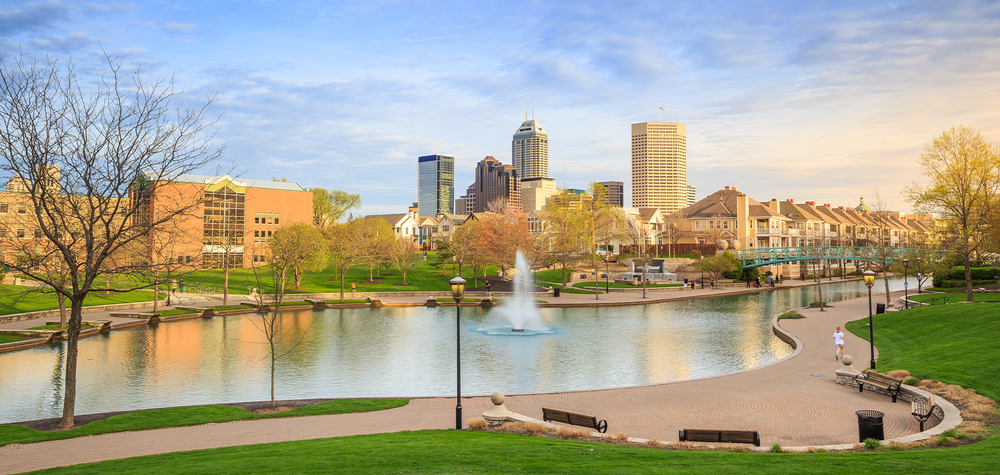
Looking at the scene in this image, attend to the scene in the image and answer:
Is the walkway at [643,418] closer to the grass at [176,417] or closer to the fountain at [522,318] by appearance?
the grass at [176,417]

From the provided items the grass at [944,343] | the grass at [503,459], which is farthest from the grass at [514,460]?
the grass at [944,343]

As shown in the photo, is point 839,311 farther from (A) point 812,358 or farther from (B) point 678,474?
(B) point 678,474

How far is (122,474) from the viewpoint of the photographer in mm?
10945

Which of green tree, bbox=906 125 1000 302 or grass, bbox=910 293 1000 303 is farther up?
green tree, bbox=906 125 1000 302

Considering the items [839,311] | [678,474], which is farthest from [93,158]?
[839,311]

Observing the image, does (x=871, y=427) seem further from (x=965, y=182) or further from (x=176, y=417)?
(x=965, y=182)

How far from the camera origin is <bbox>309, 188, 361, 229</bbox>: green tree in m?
110

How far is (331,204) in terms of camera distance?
370 feet

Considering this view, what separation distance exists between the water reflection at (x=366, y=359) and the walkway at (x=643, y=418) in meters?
2.87

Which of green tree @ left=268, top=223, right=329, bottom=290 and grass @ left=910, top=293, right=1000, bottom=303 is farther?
green tree @ left=268, top=223, right=329, bottom=290

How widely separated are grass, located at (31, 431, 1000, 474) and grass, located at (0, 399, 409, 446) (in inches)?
158

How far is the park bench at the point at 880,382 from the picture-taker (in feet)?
60.3

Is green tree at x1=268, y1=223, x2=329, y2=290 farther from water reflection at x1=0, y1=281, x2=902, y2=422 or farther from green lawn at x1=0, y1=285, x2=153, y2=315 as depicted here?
green lawn at x1=0, y1=285, x2=153, y2=315

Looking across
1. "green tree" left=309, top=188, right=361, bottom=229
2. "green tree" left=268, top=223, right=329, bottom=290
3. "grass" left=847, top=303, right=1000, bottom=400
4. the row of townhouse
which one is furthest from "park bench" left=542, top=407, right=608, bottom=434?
"green tree" left=309, top=188, right=361, bottom=229
